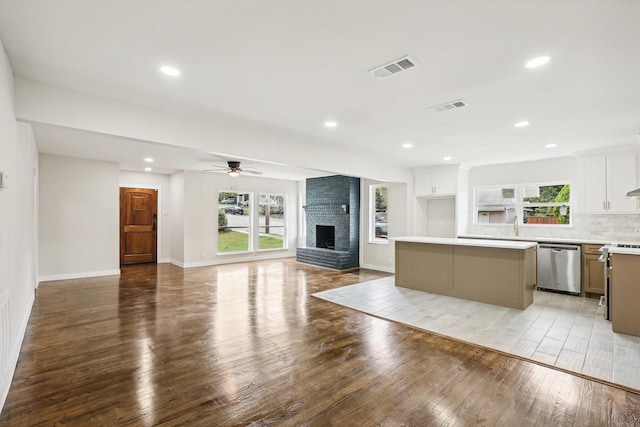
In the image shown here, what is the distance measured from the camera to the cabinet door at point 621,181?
5238mm

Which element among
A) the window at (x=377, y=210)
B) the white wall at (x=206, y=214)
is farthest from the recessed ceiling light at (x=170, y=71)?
the window at (x=377, y=210)

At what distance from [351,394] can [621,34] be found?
3.12m

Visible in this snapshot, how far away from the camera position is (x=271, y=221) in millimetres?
9789

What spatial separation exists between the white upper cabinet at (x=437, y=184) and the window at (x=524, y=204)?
732mm

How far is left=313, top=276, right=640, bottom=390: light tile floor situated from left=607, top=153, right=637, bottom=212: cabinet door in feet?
5.65

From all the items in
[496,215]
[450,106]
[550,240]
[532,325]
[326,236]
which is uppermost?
[450,106]

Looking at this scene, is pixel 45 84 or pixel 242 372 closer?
pixel 242 372

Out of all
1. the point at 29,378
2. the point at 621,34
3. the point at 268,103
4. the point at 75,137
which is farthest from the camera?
the point at 75,137

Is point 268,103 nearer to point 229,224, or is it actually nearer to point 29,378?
point 29,378

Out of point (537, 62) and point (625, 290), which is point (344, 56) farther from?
point (625, 290)

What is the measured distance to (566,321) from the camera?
A: 4.04 metres

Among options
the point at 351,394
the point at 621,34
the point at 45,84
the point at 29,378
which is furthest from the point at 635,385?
the point at 45,84

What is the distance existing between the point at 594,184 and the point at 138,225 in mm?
10159

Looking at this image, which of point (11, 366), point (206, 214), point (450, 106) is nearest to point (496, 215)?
point (450, 106)
